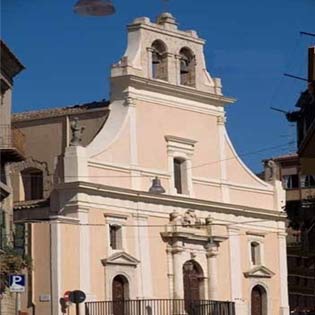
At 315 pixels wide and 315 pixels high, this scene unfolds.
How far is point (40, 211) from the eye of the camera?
168 ft

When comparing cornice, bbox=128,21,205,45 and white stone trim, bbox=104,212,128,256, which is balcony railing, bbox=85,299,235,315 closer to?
white stone trim, bbox=104,212,128,256

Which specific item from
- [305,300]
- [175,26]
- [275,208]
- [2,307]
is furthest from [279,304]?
[2,307]

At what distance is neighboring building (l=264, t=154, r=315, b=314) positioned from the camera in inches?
2183

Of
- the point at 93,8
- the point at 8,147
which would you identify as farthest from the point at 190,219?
the point at 93,8

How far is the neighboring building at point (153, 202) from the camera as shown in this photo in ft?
162

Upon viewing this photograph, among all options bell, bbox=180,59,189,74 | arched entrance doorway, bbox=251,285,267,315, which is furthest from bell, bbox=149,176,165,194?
arched entrance doorway, bbox=251,285,267,315

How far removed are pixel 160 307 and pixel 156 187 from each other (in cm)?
458

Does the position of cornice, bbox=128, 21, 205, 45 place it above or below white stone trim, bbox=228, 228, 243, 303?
above

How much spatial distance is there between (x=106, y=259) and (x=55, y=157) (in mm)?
5557

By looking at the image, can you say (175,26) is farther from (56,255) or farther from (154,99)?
(56,255)

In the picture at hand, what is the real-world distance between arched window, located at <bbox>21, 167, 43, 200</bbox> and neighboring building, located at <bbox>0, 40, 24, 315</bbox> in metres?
10.1

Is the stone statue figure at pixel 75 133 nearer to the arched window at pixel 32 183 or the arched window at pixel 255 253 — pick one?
the arched window at pixel 32 183

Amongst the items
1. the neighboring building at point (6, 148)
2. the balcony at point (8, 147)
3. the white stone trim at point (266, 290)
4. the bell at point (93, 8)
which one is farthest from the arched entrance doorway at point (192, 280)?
the bell at point (93, 8)

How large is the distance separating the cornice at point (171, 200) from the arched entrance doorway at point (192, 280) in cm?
233
